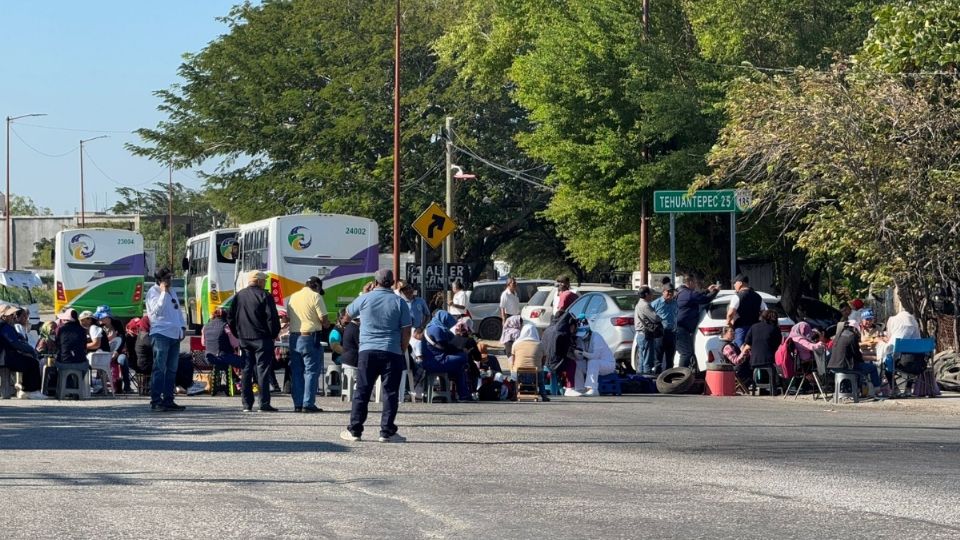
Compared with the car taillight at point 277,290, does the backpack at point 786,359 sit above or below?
below

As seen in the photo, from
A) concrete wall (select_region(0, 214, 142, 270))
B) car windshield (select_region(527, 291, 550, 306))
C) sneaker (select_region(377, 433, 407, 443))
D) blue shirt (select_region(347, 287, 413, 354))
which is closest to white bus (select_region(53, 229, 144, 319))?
car windshield (select_region(527, 291, 550, 306))

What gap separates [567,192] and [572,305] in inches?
559

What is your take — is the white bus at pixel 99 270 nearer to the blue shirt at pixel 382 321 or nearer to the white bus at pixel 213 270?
the white bus at pixel 213 270

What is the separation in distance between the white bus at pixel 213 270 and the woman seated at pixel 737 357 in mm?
18422

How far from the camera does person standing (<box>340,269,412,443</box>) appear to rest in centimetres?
1569

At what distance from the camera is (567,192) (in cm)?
4159

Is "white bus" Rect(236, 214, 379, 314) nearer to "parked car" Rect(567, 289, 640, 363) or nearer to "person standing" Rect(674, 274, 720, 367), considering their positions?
"parked car" Rect(567, 289, 640, 363)

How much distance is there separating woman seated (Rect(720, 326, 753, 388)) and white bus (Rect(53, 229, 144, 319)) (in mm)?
26773

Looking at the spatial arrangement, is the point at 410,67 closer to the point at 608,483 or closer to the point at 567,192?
the point at 567,192

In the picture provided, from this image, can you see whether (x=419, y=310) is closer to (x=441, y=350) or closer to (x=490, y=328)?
(x=441, y=350)

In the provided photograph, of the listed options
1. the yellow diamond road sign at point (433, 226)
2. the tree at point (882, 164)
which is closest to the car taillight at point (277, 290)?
the yellow diamond road sign at point (433, 226)

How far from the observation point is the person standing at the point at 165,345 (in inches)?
789

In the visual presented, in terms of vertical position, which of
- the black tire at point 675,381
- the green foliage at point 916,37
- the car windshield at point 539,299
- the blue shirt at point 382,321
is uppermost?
the green foliage at point 916,37

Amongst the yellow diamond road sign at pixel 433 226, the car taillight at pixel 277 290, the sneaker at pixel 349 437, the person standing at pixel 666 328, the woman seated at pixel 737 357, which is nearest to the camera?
the sneaker at pixel 349 437
